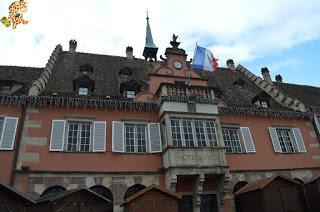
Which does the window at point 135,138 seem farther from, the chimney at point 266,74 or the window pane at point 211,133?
the chimney at point 266,74

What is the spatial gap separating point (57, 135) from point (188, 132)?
6.60 m

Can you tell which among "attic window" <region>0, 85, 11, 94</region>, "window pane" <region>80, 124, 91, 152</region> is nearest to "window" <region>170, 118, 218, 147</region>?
"window pane" <region>80, 124, 91, 152</region>

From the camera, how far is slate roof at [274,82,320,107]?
73.5ft

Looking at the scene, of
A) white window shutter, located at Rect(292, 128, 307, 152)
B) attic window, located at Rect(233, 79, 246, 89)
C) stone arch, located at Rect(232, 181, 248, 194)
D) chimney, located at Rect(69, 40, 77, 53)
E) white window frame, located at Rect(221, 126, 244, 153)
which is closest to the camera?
stone arch, located at Rect(232, 181, 248, 194)

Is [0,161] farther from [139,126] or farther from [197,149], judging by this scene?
[197,149]

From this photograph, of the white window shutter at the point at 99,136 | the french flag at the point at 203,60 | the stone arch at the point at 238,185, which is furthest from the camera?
the french flag at the point at 203,60

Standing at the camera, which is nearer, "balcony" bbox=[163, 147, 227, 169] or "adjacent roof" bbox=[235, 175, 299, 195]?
"adjacent roof" bbox=[235, 175, 299, 195]

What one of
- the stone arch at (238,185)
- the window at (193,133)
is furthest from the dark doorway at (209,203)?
the window at (193,133)

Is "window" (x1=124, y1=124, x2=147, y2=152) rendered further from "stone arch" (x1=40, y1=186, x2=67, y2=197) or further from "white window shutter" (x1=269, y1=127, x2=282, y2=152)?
"white window shutter" (x1=269, y1=127, x2=282, y2=152)

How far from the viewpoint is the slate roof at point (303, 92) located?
22406 millimetres

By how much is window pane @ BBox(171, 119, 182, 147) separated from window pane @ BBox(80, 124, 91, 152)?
4.29 meters

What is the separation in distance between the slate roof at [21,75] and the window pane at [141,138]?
6172 millimetres

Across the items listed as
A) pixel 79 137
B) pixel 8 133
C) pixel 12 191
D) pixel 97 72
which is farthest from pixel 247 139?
pixel 8 133

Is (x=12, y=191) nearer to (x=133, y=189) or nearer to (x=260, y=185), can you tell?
(x=133, y=189)
